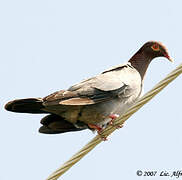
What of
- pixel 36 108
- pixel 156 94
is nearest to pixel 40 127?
pixel 36 108

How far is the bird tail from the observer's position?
741cm

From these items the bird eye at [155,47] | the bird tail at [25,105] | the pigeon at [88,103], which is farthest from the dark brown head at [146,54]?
the bird tail at [25,105]

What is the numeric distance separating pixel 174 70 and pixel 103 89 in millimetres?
1656

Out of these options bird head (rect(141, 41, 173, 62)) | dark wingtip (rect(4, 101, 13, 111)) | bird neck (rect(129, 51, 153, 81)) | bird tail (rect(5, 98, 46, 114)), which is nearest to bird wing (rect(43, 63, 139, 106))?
bird tail (rect(5, 98, 46, 114))

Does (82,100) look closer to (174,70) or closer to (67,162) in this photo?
(67,162)

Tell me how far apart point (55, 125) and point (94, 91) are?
0.84 m

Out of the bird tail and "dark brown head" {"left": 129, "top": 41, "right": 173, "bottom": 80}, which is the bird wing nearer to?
the bird tail

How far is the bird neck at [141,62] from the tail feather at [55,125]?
1375 mm

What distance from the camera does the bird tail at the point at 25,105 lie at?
7.41 metres

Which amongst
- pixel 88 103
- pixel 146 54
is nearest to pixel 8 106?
pixel 88 103

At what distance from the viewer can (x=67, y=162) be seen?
613 centimetres

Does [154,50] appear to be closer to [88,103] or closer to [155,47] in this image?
[155,47]

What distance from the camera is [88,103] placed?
7.23 metres

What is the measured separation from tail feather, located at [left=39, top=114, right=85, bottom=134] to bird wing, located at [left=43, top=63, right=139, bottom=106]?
517 mm
